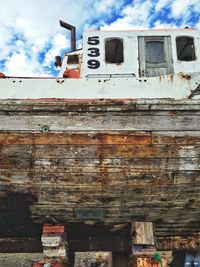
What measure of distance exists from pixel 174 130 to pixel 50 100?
6.36 feet

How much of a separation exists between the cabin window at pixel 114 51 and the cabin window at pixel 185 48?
1077mm

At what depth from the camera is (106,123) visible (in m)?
4.92

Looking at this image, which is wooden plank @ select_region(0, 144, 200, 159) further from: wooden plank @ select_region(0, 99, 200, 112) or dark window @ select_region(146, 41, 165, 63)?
dark window @ select_region(146, 41, 165, 63)

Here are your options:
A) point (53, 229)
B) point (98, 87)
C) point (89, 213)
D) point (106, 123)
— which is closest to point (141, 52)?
point (98, 87)

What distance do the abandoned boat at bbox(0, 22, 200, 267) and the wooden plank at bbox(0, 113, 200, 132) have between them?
0.01 m

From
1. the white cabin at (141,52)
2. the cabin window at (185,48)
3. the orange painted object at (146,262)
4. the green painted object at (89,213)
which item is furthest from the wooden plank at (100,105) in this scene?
the orange painted object at (146,262)

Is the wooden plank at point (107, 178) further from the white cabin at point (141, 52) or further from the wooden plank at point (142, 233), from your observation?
the white cabin at point (141, 52)

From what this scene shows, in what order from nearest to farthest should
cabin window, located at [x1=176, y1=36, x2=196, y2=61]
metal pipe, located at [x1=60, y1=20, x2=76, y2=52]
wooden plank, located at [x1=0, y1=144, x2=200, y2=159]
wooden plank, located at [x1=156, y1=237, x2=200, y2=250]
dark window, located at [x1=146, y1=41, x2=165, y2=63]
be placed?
wooden plank, located at [x1=0, y1=144, x2=200, y2=159], wooden plank, located at [x1=156, y1=237, x2=200, y2=250], dark window, located at [x1=146, y1=41, x2=165, y2=63], cabin window, located at [x1=176, y1=36, x2=196, y2=61], metal pipe, located at [x1=60, y1=20, x2=76, y2=52]

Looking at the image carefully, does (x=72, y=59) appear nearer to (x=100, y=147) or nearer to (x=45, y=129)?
(x=45, y=129)

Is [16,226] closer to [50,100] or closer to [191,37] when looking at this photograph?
[50,100]

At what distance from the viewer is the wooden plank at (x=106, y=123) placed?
16.1 ft

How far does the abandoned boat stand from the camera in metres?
4.88

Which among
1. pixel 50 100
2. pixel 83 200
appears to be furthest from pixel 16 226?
pixel 50 100

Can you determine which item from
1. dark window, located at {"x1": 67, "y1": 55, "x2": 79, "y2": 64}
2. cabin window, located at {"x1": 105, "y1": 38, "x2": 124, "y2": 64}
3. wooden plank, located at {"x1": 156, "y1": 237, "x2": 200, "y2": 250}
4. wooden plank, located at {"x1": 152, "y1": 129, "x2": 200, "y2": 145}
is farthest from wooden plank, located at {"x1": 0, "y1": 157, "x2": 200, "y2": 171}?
dark window, located at {"x1": 67, "y1": 55, "x2": 79, "y2": 64}
